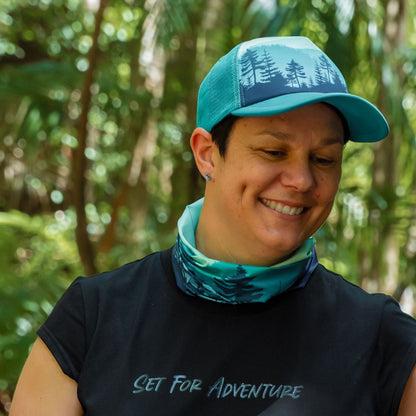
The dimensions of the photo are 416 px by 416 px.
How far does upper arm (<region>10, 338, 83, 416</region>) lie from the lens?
3.59 ft

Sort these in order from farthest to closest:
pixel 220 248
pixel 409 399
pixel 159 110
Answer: pixel 159 110, pixel 220 248, pixel 409 399

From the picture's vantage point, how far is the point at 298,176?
106cm

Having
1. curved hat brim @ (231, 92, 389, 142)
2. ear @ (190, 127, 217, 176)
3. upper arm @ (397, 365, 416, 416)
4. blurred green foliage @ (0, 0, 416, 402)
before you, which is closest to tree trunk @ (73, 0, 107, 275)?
blurred green foliage @ (0, 0, 416, 402)

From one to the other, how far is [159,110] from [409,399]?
2.88 metres

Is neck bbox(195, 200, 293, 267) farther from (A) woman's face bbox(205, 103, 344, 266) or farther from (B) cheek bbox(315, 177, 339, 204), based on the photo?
(B) cheek bbox(315, 177, 339, 204)

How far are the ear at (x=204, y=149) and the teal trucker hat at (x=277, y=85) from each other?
0.06 feet

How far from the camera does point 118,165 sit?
18.1 ft

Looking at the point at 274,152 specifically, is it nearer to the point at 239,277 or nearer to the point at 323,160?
the point at 323,160

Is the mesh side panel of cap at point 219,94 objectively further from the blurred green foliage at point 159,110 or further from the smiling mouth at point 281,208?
the blurred green foliage at point 159,110

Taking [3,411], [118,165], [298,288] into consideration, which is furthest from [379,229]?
[118,165]

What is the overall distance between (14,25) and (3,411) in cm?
282

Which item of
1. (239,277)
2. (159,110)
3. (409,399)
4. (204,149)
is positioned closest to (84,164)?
(159,110)

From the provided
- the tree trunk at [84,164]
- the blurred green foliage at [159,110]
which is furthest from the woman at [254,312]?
the tree trunk at [84,164]

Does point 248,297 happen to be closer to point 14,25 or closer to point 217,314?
point 217,314
